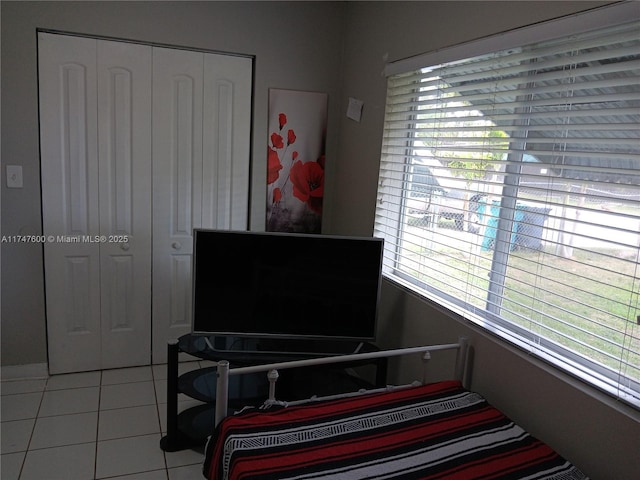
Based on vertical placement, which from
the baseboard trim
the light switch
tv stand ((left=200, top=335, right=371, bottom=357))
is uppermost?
the light switch

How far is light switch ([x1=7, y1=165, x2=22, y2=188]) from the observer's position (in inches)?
108

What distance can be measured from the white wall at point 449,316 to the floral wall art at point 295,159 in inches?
6.5

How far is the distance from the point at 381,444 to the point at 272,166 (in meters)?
2.11

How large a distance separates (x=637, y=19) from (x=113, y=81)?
2.64 meters

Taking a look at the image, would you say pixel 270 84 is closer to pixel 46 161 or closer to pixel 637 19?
pixel 46 161

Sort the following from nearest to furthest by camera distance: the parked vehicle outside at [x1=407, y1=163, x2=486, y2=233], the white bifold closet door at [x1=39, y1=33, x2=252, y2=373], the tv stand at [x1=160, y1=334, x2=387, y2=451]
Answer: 1. the parked vehicle outside at [x1=407, y1=163, x2=486, y2=233]
2. the tv stand at [x1=160, y1=334, x2=387, y2=451]
3. the white bifold closet door at [x1=39, y1=33, x2=252, y2=373]

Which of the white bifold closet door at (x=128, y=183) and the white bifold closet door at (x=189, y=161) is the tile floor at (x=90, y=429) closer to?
the white bifold closet door at (x=128, y=183)

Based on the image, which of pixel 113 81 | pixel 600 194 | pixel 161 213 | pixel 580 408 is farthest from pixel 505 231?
pixel 113 81

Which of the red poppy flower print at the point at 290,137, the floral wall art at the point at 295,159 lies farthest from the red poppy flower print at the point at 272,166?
the red poppy flower print at the point at 290,137

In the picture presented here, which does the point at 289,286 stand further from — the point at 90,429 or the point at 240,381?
the point at 90,429

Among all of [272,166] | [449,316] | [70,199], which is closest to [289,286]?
[449,316]

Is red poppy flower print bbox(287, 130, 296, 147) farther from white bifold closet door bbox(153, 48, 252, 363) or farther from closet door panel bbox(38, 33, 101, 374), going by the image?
closet door panel bbox(38, 33, 101, 374)

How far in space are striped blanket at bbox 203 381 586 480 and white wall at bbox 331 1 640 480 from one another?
0.10m

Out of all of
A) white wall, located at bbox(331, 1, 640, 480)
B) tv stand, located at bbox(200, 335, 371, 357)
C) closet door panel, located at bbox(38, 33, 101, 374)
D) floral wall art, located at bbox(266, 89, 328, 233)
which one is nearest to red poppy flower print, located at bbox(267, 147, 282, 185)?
floral wall art, located at bbox(266, 89, 328, 233)
